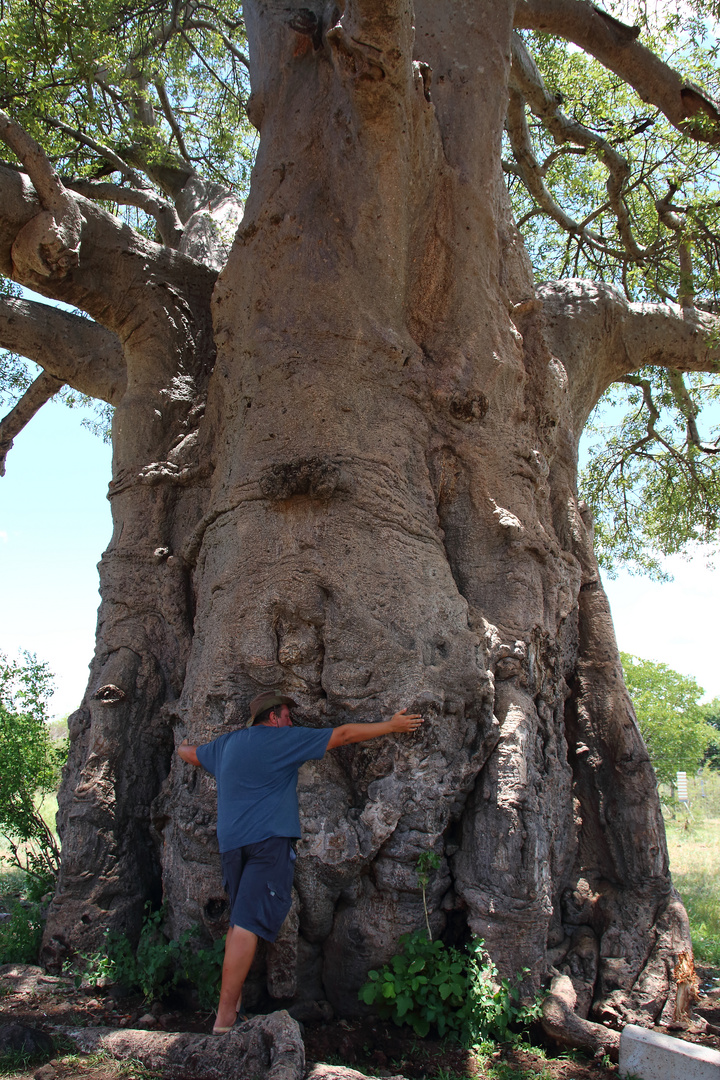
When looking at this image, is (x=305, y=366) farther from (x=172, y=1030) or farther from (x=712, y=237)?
(x=712, y=237)

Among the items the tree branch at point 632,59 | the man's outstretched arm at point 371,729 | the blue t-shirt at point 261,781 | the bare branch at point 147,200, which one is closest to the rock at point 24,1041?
the blue t-shirt at point 261,781

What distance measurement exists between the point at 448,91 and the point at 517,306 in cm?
133

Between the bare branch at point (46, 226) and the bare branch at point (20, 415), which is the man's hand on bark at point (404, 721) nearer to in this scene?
the bare branch at point (46, 226)

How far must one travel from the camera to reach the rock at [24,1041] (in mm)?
2619

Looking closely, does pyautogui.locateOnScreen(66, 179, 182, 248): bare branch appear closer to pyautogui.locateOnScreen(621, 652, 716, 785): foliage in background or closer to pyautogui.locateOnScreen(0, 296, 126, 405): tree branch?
pyautogui.locateOnScreen(0, 296, 126, 405): tree branch

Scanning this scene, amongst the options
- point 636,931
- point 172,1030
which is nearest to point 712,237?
point 636,931

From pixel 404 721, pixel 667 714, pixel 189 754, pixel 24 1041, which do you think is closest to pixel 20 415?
pixel 189 754

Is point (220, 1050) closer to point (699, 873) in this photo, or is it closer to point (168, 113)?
point (699, 873)

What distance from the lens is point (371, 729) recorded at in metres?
3.18

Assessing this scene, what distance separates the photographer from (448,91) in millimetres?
4715

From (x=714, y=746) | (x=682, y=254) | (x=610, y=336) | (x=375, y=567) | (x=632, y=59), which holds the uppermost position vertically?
(x=632, y=59)

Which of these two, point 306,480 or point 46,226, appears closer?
point 306,480

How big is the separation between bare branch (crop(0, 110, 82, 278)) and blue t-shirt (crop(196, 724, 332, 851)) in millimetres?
2951

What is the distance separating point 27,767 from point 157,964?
194 centimetres
